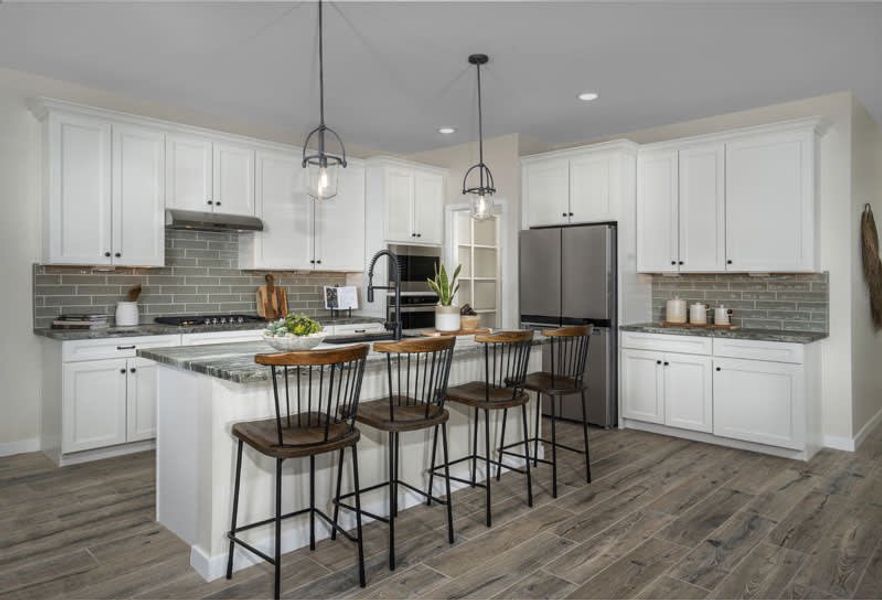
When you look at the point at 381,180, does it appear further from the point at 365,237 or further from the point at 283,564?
the point at 283,564

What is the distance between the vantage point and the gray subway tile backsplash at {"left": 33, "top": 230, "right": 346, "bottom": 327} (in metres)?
4.32

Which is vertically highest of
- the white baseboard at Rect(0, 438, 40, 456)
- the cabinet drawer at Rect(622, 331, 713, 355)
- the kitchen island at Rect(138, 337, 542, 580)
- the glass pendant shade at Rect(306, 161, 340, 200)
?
the glass pendant shade at Rect(306, 161, 340, 200)

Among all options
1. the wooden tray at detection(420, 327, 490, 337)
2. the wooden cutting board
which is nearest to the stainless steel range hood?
the wooden cutting board

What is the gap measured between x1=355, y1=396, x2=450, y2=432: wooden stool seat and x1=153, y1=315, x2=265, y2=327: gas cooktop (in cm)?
224

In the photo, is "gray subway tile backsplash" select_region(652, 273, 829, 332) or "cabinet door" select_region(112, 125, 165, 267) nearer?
"cabinet door" select_region(112, 125, 165, 267)

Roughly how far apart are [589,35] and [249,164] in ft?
9.99

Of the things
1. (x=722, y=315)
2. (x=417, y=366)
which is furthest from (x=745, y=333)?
(x=417, y=366)

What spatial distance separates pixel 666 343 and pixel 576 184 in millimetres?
1616

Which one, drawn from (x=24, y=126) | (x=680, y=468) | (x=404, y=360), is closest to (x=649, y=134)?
(x=680, y=468)

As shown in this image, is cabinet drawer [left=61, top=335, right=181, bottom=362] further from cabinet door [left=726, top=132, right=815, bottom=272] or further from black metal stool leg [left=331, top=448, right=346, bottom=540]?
cabinet door [left=726, top=132, right=815, bottom=272]

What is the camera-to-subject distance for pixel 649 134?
17.8 feet

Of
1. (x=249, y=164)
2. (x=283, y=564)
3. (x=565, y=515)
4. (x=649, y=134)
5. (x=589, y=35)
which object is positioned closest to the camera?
(x=283, y=564)

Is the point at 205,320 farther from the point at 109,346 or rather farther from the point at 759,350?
the point at 759,350

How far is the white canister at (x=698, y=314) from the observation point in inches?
196
